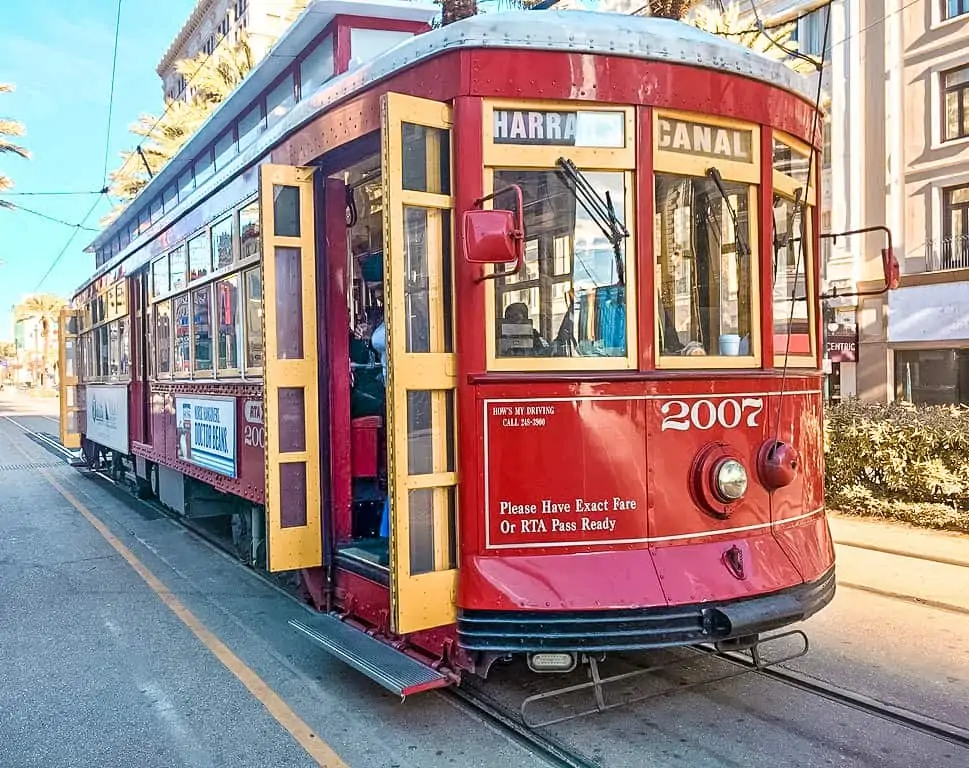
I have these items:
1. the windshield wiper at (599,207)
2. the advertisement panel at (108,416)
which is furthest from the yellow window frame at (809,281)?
the advertisement panel at (108,416)

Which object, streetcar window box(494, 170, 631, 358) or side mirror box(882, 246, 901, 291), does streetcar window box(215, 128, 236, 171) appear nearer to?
streetcar window box(494, 170, 631, 358)

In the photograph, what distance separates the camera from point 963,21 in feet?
58.0

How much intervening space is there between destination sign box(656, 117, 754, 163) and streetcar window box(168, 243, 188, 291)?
15.4 feet

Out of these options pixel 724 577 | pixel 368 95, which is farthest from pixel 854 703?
pixel 368 95

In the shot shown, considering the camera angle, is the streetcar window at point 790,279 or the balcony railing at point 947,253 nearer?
the streetcar window at point 790,279

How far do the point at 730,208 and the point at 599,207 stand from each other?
2.38 ft

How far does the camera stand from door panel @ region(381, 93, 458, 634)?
373cm

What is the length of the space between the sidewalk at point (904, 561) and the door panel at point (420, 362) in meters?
4.03

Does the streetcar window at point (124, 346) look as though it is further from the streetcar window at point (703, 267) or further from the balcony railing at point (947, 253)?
the balcony railing at point (947, 253)

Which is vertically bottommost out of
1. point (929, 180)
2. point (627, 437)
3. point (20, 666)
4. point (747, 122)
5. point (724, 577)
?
point (20, 666)

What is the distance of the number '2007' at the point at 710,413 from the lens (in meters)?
3.94

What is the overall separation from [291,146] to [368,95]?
915 millimetres

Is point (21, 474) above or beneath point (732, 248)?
beneath

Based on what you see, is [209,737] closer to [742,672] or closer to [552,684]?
[552,684]
